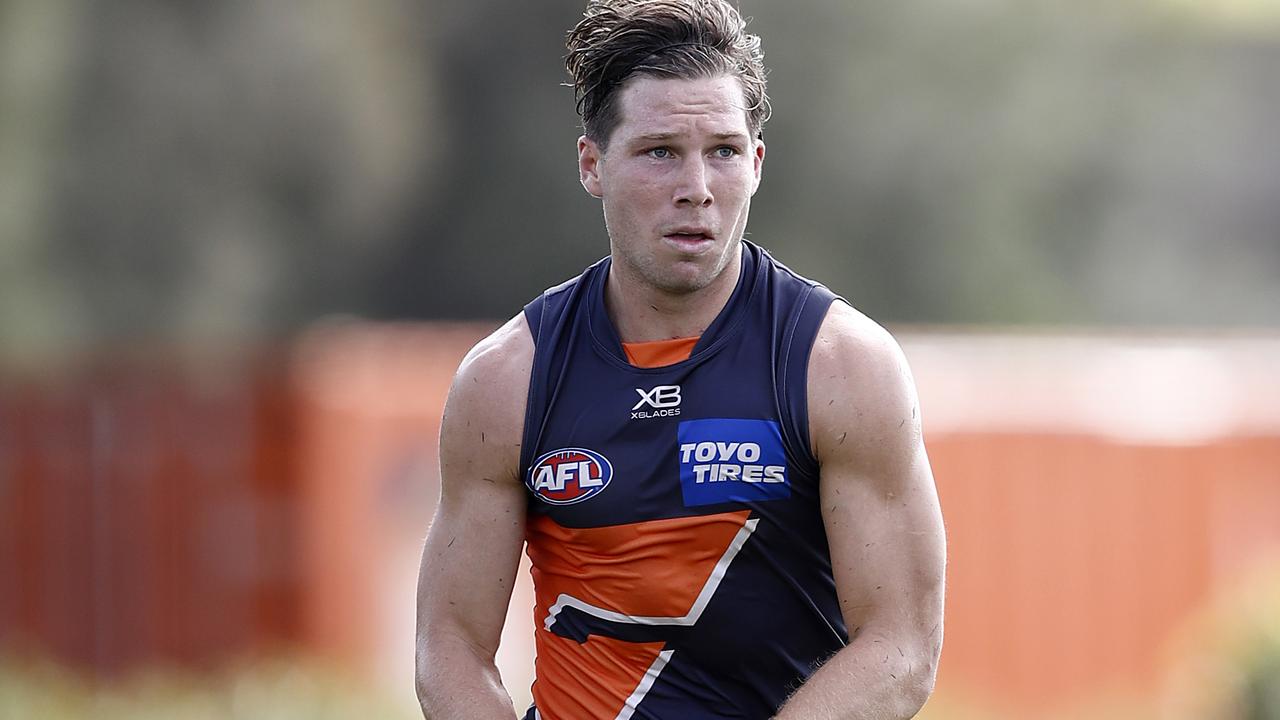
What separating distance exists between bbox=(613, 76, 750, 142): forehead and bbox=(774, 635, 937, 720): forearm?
1296mm

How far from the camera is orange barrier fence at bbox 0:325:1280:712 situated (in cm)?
1067

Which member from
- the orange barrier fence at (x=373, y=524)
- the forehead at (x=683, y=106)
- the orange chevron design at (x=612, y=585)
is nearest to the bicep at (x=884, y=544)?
the orange chevron design at (x=612, y=585)

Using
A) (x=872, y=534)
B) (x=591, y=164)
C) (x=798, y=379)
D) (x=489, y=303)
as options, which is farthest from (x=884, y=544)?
(x=489, y=303)

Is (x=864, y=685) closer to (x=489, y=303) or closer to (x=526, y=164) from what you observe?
(x=489, y=303)

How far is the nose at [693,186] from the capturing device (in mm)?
4426

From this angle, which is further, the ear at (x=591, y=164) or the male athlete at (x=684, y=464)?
Answer: the ear at (x=591, y=164)

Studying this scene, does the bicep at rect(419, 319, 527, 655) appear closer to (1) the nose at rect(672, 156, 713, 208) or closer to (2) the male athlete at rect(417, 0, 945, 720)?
(2) the male athlete at rect(417, 0, 945, 720)

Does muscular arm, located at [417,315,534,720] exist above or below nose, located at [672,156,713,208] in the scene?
below

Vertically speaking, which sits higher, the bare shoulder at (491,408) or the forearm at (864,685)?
the bare shoulder at (491,408)

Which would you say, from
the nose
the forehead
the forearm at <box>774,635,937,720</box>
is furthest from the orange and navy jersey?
the forehead

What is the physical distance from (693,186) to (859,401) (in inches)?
25.9

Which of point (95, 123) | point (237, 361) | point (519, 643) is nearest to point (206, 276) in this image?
point (95, 123)

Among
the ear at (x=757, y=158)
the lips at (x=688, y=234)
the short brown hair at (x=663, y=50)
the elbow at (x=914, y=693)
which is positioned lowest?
the elbow at (x=914, y=693)

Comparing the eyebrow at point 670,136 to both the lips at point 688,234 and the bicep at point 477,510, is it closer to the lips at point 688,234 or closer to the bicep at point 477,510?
the lips at point 688,234
